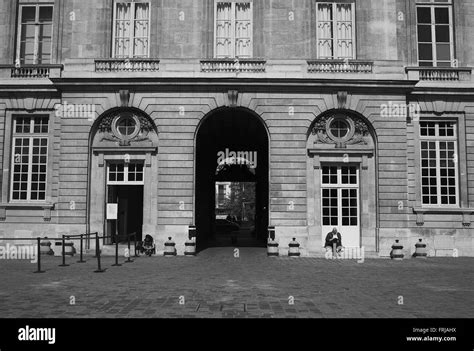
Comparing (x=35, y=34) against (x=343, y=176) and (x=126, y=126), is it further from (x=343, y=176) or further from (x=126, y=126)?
(x=343, y=176)

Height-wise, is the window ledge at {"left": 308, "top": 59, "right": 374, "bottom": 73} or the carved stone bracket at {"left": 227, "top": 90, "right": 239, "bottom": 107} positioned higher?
the window ledge at {"left": 308, "top": 59, "right": 374, "bottom": 73}

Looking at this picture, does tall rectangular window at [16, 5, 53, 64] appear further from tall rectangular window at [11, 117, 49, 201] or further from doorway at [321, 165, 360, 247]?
doorway at [321, 165, 360, 247]

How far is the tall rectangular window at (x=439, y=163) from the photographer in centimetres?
1995

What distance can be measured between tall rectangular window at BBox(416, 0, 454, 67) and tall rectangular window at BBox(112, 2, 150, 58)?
41.8 feet

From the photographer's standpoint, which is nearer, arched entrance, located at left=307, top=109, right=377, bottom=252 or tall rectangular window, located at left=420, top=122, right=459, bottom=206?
arched entrance, located at left=307, top=109, right=377, bottom=252

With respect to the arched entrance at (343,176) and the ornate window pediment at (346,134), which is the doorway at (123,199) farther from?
the ornate window pediment at (346,134)

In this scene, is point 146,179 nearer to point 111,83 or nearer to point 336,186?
point 111,83

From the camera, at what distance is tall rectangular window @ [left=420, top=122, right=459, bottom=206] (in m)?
20.0

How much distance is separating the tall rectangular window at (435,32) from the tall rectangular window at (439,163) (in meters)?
3.12

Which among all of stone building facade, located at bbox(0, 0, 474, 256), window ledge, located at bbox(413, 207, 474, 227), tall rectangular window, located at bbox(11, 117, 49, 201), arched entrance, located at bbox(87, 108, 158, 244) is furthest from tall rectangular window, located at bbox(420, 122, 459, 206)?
tall rectangular window, located at bbox(11, 117, 49, 201)

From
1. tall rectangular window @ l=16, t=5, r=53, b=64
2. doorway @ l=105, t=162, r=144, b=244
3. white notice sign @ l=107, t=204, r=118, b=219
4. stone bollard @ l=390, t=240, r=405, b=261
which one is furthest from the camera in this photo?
tall rectangular window @ l=16, t=5, r=53, b=64

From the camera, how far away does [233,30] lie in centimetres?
2022

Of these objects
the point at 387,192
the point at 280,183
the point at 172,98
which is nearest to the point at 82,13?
the point at 172,98
